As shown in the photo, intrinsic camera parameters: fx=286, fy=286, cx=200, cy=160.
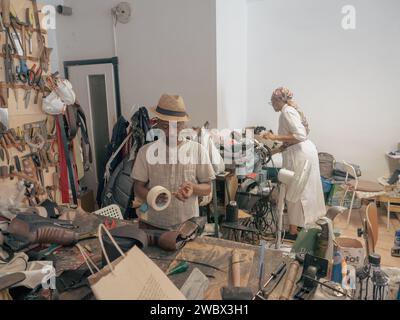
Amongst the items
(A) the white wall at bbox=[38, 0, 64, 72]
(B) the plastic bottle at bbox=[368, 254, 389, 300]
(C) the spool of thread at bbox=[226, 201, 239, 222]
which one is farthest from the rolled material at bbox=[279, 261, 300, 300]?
(A) the white wall at bbox=[38, 0, 64, 72]

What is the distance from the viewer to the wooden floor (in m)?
2.99

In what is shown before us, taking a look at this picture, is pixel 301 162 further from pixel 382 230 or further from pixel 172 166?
pixel 172 166

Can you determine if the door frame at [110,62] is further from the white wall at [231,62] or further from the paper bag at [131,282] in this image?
the paper bag at [131,282]

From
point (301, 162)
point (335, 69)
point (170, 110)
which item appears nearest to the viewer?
point (170, 110)

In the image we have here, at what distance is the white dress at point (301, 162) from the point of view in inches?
119

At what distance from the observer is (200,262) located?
1.29 meters

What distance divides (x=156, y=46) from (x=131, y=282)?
306 centimetres

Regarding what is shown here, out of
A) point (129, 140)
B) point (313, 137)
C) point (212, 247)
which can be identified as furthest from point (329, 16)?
point (212, 247)

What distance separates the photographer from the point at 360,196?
12.4ft

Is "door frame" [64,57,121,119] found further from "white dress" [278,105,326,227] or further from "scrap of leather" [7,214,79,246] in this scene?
"scrap of leather" [7,214,79,246]

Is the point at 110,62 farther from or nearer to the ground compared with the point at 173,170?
farther from the ground

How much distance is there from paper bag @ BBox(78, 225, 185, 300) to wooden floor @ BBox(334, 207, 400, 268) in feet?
9.03

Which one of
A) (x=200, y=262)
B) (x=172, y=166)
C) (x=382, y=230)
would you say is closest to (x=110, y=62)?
(x=172, y=166)

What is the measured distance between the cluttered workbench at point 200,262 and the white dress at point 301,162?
193 cm
